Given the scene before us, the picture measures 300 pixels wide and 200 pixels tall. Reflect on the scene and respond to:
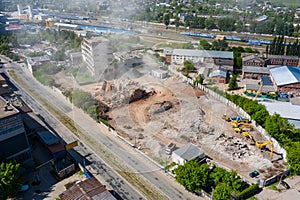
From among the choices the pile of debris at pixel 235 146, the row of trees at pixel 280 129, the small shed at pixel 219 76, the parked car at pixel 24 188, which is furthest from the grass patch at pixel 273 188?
the small shed at pixel 219 76

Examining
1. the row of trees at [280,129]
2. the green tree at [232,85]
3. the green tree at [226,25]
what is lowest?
the row of trees at [280,129]

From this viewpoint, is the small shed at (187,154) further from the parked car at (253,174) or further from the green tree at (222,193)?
the parked car at (253,174)

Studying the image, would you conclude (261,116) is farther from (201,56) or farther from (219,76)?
(201,56)

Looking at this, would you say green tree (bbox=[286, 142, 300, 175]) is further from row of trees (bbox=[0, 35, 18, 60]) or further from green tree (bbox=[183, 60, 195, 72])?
row of trees (bbox=[0, 35, 18, 60])

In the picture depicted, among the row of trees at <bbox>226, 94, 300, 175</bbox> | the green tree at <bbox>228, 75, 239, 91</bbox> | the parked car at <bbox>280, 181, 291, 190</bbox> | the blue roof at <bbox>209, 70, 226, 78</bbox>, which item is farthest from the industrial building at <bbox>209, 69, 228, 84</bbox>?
the parked car at <bbox>280, 181, 291, 190</bbox>

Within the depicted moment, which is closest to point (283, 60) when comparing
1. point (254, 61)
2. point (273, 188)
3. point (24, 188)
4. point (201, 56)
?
point (254, 61)

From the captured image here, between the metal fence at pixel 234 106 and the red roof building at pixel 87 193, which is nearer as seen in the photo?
the red roof building at pixel 87 193

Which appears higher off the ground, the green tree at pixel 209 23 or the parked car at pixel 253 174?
the green tree at pixel 209 23
